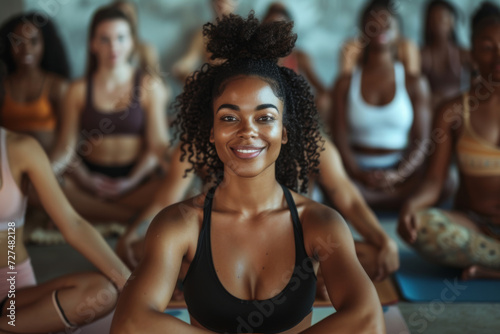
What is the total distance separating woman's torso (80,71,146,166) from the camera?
387cm

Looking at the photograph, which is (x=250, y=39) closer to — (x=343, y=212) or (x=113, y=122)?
(x=343, y=212)

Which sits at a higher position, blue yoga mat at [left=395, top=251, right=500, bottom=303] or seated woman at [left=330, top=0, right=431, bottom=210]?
seated woman at [left=330, top=0, right=431, bottom=210]

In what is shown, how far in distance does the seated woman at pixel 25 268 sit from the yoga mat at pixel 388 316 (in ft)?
1.36

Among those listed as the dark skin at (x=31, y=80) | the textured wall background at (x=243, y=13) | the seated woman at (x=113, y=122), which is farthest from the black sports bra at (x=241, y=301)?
the textured wall background at (x=243, y=13)

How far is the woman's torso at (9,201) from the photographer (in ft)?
6.70

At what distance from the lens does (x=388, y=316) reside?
2.40 m

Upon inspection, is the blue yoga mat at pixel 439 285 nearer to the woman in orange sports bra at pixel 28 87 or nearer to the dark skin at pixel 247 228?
the dark skin at pixel 247 228

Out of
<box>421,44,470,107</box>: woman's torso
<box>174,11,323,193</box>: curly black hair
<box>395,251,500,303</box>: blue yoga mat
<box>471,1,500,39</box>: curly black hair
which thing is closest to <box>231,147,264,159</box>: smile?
<box>174,11,323,193</box>: curly black hair

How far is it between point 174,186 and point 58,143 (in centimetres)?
142

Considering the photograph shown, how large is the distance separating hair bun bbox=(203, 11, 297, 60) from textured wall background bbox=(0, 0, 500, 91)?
4188 mm

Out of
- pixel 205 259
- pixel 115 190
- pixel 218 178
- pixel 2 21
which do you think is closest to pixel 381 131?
pixel 115 190

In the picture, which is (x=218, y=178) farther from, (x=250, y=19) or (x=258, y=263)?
(x=250, y=19)

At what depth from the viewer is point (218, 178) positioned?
6.29 ft

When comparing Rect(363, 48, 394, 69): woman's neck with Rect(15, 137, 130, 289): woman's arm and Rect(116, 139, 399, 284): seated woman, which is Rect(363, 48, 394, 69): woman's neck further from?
Rect(15, 137, 130, 289): woman's arm
